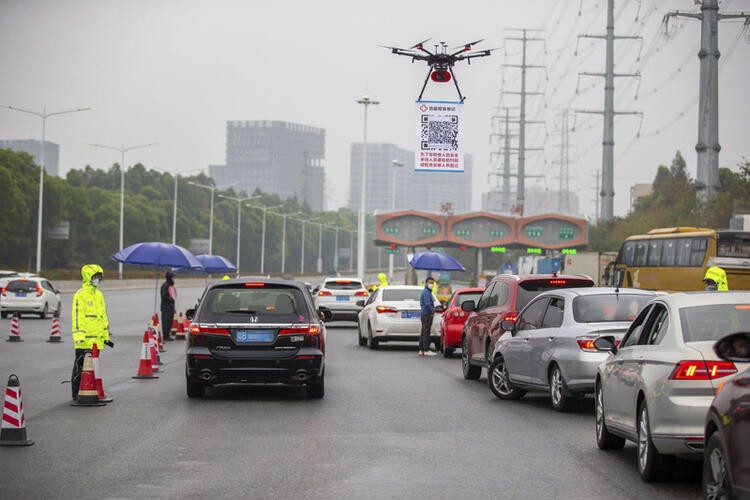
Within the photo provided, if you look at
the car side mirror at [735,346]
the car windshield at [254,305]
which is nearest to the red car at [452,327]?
the car windshield at [254,305]

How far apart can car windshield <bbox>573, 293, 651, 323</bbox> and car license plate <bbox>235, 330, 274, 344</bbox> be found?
3.89 metres

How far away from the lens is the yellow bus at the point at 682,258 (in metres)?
38.2

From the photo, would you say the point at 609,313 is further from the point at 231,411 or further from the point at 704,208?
the point at 704,208

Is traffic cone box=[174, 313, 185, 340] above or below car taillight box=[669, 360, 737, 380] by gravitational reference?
below

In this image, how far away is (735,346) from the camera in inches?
265

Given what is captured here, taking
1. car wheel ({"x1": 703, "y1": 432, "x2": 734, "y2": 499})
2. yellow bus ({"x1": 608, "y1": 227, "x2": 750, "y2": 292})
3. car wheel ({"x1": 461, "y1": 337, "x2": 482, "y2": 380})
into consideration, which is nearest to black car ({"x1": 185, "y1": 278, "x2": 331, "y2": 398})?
car wheel ({"x1": 461, "y1": 337, "x2": 482, "y2": 380})

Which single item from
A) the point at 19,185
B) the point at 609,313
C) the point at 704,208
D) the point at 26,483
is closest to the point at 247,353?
the point at 609,313

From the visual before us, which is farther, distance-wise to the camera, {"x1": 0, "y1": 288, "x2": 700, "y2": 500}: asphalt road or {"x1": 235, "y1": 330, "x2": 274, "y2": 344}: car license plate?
{"x1": 235, "y1": 330, "x2": 274, "y2": 344}: car license plate

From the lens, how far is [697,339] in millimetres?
9703

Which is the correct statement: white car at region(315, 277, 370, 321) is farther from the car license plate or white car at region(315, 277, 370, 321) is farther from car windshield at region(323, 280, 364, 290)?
the car license plate

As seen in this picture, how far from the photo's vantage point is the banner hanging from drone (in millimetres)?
34719

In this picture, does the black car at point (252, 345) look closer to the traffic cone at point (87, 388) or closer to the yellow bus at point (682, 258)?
the traffic cone at point (87, 388)

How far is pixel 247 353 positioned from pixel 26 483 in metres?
6.69

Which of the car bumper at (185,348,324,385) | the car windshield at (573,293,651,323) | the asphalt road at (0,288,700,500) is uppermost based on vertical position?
the car windshield at (573,293,651,323)
